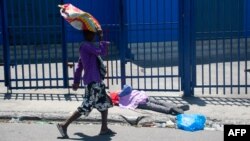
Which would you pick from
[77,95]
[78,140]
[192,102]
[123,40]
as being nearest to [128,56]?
[123,40]

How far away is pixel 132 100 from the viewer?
7.83 metres

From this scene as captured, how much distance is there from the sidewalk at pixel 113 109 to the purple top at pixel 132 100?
0.16 m

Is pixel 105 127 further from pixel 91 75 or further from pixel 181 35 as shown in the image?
pixel 181 35

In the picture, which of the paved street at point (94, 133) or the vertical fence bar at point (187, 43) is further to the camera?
the vertical fence bar at point (187, 43)

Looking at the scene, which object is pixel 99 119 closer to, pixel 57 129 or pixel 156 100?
pixel 57 129

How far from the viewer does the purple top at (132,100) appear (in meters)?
7.72

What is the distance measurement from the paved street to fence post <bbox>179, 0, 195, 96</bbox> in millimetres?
1831

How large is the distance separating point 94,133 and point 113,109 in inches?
42.5

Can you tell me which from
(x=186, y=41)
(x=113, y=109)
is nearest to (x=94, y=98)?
(x=113, y=109)

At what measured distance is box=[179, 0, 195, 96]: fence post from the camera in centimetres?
823

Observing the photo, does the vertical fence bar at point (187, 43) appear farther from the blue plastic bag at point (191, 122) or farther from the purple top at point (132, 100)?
the blue plastic bag at point (191, 122)

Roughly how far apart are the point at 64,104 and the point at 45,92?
1.10m

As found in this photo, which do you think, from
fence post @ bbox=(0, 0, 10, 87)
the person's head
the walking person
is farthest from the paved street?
fence post @ bbox=(0, 0, 10, 87)

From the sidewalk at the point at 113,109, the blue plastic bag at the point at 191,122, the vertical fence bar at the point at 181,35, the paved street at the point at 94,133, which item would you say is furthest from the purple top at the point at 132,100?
the vertical fence bar at the point at 181,35
